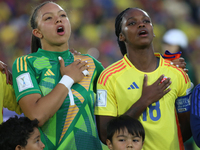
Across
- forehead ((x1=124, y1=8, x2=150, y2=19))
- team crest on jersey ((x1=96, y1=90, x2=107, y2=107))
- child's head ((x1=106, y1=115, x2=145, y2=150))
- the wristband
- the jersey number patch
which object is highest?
forehead ((x1=124, y1=8, x2=150, y2=19))

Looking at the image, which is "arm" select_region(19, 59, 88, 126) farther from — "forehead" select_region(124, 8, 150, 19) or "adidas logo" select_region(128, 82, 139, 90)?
"forehead" select_region(124, 8, 150, 19)

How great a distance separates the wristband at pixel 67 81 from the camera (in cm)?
231

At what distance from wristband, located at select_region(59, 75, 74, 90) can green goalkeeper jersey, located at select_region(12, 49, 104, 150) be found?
0.09 m

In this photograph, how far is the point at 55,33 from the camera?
99.0 inches

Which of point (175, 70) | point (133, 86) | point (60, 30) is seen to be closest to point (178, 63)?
point (175, 70)

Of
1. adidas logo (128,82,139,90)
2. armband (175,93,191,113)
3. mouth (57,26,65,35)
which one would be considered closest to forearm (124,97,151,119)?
adidas logo (128,82,139,90)

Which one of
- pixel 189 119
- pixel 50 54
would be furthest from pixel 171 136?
pixel 50 54

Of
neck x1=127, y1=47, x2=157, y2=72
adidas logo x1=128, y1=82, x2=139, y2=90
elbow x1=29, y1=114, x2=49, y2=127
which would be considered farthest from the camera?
neck x1=127, y1=47, x2=157, y2=72

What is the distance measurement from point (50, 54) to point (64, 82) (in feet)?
1.17

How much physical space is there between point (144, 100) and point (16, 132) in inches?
38.0

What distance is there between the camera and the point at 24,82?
2.30 m

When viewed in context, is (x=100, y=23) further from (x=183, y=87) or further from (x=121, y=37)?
(x=183, y=87)

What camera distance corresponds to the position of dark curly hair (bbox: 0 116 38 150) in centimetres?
221

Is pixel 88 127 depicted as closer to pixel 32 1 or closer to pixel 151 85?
pixel 151 85
